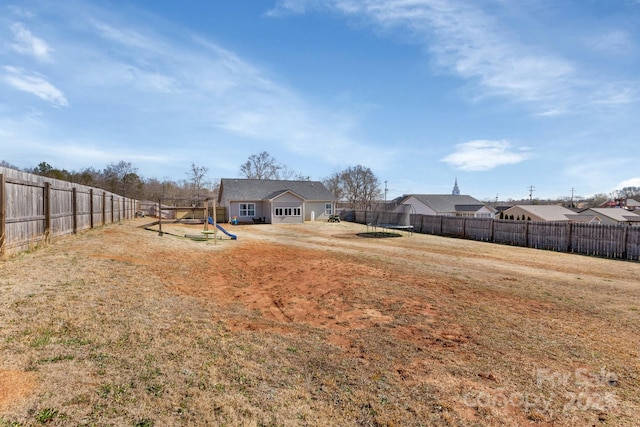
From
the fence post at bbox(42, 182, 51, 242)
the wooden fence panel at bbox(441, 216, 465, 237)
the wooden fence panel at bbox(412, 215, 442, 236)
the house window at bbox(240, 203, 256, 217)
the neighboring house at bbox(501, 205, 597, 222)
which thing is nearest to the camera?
the fence post at bbox(42, 182, 51, 242)

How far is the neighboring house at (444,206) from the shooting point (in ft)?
158

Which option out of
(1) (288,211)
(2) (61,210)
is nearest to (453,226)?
(1) (288,211)

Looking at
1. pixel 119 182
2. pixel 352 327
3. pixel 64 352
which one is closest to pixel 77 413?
pixel 64 352

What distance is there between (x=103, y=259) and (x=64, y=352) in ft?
18.3

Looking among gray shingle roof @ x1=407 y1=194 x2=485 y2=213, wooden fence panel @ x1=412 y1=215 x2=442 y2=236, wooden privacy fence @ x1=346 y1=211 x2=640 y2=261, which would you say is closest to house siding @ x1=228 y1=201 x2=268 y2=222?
wooden privacy fence @ x1=346 y1=211 x2=640 y2=261

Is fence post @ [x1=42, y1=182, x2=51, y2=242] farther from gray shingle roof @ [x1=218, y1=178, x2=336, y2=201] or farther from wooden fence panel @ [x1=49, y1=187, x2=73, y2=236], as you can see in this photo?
gray shingle roof @ [x1=218, y1=178, x2=336, y2=201]

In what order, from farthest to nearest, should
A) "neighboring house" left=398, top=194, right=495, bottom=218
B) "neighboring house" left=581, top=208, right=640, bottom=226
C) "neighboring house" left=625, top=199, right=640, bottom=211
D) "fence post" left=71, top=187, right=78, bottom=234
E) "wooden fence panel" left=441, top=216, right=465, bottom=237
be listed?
1. "neighboring house" left=625, top=199, right=640, bottom=211
2. "neighboring house" left=398, top=194, right=495, bottom=218
3. "neighboring house" left=581, top=208, right=640, bottom=226
4. "wooden fence panel" left=441, top=216, right=465, bottom=237
5. "fence post" left=71, top=187, right=78, bottom=234

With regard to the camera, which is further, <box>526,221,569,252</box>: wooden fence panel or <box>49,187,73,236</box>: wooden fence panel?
<box>526,221,569,252</box>: wooden fence panel

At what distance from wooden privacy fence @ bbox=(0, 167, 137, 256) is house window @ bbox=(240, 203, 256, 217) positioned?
2050 centimetres

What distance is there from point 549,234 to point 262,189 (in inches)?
1093

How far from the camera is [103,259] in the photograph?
335 inches

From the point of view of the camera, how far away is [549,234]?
60.5 feet

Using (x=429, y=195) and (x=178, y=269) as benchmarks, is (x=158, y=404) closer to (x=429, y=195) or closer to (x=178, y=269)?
(x=178, y=269)

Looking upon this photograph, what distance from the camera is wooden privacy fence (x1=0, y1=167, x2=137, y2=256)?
7.28 meters
